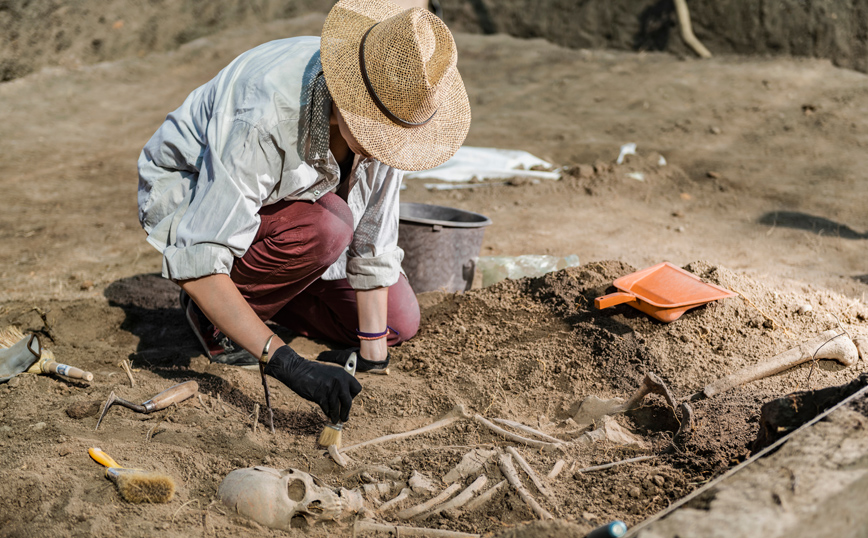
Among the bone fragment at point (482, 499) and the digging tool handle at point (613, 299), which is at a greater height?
the digging tool handle at point (613, 299)

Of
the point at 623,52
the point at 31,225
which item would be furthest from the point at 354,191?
the point at 623,52

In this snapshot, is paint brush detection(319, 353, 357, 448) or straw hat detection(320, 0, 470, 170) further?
paint brush detection(319, 353, 357, 448)

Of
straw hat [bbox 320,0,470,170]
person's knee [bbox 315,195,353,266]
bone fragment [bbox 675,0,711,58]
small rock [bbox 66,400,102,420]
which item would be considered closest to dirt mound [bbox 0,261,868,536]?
small rock [bbox 66,400,102,420]

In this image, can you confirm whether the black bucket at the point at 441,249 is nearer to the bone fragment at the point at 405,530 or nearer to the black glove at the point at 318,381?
the black glove at the point at 318,381

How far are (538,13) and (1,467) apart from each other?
8.42m

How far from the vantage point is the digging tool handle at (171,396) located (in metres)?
2.37

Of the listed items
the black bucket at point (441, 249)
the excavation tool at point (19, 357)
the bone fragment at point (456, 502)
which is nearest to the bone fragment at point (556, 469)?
the bone fragment at point (456, 502)

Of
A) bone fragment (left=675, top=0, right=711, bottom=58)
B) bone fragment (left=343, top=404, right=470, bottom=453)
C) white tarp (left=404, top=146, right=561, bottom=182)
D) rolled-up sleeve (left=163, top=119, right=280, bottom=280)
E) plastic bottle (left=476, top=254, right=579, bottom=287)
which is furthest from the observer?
bone fragment (left=675, top=0, right=711, bottom=58)

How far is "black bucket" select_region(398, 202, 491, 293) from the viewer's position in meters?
3.31

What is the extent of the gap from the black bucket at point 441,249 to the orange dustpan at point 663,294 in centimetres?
81

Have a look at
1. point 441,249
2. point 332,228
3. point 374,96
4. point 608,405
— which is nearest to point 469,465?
point 608,405

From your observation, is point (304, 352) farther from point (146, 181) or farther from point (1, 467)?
point (1, 467)

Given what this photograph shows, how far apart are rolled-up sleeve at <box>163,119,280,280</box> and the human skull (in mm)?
666

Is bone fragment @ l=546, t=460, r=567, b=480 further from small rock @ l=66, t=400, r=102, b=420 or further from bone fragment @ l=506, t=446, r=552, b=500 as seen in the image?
small rock @ l=66, t=400, r=102, b=420
